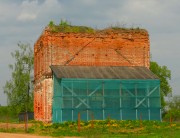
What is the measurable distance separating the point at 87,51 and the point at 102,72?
2646 millimetres

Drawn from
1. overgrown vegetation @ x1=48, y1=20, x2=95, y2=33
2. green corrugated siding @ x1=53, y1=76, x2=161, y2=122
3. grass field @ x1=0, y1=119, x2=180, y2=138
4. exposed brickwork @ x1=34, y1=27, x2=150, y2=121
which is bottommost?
grass field @ x1=0, y1=119, x2=180, y2=138

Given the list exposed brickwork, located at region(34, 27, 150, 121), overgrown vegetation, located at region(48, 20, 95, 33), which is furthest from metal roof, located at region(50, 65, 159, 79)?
overgrown vegetation, located at region(48, 20, 95, 33)

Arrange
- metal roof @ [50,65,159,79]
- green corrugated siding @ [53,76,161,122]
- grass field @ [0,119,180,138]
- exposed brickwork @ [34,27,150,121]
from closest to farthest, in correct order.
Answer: grass field @ [0,119,180,138]
green corrugated siding @ [53,76,161,122]
metal roof @ [50,65,159,79]
exposed brickwork @ [34,27,150,121]

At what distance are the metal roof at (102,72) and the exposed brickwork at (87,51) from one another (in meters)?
0.59

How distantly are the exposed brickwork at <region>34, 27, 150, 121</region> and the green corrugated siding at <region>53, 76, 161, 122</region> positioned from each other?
231 centimetres

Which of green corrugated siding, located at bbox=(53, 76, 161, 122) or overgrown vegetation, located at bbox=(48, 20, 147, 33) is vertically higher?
overgrown vegetation, located at bbox=(48, 20, 147, 33)

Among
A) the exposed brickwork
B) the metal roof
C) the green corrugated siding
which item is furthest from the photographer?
the exposed brickwork

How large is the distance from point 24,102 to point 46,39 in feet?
58.8

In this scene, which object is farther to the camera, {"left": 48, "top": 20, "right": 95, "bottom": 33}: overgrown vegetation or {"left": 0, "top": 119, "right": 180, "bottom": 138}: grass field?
{"left": 48, "top": 20, "right": 95, "bottom": 33}: overgrown vegetation

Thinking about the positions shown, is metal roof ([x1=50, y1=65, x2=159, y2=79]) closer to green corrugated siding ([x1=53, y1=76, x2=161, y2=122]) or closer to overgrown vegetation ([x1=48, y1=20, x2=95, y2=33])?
green corrugated siding ([x1=53, y1=76, x2=161, y2=122])

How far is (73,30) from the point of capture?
34.1 metres

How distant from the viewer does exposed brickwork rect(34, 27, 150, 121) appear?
3262 cm

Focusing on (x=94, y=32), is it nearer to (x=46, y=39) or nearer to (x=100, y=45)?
(x=100, y=45)

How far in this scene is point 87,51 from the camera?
33.6 metres
